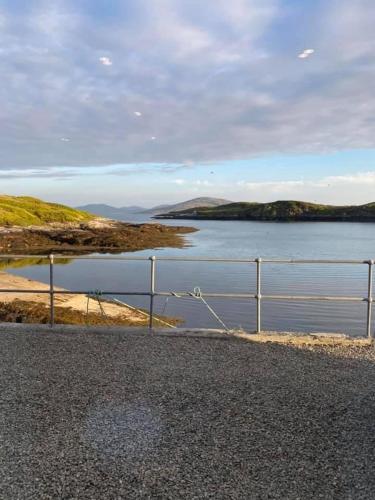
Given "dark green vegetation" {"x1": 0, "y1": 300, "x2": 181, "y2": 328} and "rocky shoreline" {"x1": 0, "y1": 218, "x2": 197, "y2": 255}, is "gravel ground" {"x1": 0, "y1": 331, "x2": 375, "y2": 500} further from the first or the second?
"rocky shoreline" {"x1": 0, "y1": 218, "x2": 197, "y2": 255}

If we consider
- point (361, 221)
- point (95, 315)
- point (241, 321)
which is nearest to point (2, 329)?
point (95, 315)

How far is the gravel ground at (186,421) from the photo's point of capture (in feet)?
12.4

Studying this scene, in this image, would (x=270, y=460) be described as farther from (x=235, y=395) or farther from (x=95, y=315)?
(x=95, y=315)

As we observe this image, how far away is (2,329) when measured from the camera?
855cm

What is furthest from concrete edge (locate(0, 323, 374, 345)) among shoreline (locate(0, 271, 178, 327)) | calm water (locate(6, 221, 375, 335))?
calm water (locate(6, 221, 375, 335))

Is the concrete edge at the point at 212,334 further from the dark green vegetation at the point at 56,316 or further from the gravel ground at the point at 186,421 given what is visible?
the dark green vegetation at the point at 56,316

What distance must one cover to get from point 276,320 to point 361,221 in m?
161

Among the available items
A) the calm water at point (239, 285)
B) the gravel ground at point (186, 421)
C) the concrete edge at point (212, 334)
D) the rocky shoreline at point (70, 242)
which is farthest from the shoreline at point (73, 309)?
the rocky shoreline at point (70, 242)

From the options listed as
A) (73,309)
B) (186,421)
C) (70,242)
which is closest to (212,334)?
(186,421)

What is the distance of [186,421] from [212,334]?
10.9 ft

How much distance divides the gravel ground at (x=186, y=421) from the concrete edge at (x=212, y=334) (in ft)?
1.17

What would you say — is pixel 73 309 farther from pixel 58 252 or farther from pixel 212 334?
pixel 58 252

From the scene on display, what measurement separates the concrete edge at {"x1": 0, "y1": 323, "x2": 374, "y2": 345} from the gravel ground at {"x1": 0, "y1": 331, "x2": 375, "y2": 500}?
356 mm

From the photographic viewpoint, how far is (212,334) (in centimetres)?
812
